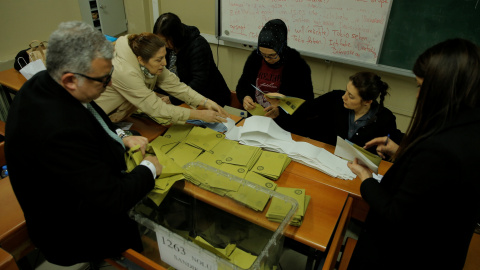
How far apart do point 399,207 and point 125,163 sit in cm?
117

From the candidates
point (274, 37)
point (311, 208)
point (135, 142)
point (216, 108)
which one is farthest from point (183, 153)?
point (274, 37)

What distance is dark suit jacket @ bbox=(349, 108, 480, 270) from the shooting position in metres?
0.99

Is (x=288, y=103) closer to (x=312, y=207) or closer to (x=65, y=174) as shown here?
(x=312, y=207)

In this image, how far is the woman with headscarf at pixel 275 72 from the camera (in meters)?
2.35

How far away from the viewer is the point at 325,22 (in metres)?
3.37

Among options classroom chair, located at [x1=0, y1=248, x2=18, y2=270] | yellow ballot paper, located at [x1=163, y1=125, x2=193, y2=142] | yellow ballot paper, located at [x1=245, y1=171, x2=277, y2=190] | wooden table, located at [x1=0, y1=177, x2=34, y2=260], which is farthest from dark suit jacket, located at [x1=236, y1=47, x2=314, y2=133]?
classroom chair, located at [x1=0, y1=248, x2=18, y2=270]

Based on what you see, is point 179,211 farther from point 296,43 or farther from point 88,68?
point 296,43

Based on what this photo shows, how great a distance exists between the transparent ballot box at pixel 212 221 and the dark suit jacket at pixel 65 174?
20 cm

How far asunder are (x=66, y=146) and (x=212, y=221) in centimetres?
102

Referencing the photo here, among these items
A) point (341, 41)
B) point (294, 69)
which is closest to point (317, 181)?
point (294, 69)

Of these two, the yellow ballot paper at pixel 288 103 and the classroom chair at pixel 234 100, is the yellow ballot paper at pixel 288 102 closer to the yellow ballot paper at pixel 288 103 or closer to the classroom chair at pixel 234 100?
the yellow ballot paper at pixel 288 103

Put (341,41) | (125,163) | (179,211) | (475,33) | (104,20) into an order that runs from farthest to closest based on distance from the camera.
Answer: (104,20), (341,41), (475,33), (179,211), (125,163)

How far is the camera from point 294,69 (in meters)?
2.50

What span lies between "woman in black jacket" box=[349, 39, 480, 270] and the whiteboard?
229 centimetres
